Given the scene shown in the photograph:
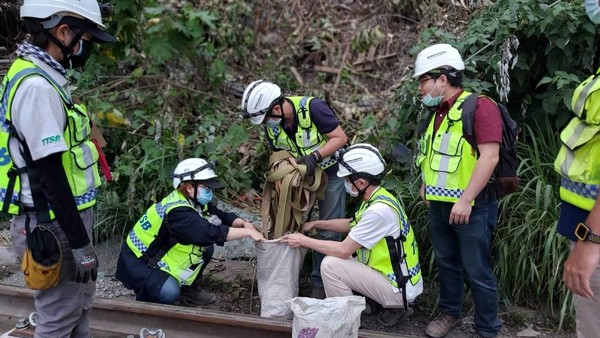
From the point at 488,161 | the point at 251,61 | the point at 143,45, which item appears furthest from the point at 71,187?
the point at 251,61

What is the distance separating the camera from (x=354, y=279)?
4293 mm

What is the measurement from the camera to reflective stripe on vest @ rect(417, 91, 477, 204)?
389 centimetres

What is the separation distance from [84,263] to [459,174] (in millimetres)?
2285

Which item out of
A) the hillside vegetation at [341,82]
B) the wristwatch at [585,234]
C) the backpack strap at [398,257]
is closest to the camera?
the wristwatch at [585,234]

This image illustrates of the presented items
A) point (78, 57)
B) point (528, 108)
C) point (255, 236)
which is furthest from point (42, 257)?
point (528, 108)

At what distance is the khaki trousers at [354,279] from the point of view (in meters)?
4.27

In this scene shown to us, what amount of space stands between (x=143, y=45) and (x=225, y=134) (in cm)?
188

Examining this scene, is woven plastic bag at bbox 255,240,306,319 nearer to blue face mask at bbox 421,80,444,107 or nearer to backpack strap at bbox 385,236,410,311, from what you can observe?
backpack strap at bbox 385,236,410,311

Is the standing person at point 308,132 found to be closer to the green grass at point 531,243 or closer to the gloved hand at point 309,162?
the gloved hand at point 309,162

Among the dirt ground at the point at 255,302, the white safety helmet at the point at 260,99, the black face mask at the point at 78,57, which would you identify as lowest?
the dirt ground at the point at 255,302

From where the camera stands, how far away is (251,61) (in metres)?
9.46

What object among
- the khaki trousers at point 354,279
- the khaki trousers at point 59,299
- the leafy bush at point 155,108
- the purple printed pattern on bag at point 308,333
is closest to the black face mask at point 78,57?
the khaki trousers at point 59,299

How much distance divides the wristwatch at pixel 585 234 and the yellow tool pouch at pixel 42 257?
7.80ft

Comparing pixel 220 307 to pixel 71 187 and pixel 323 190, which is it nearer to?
pixel 323 190
